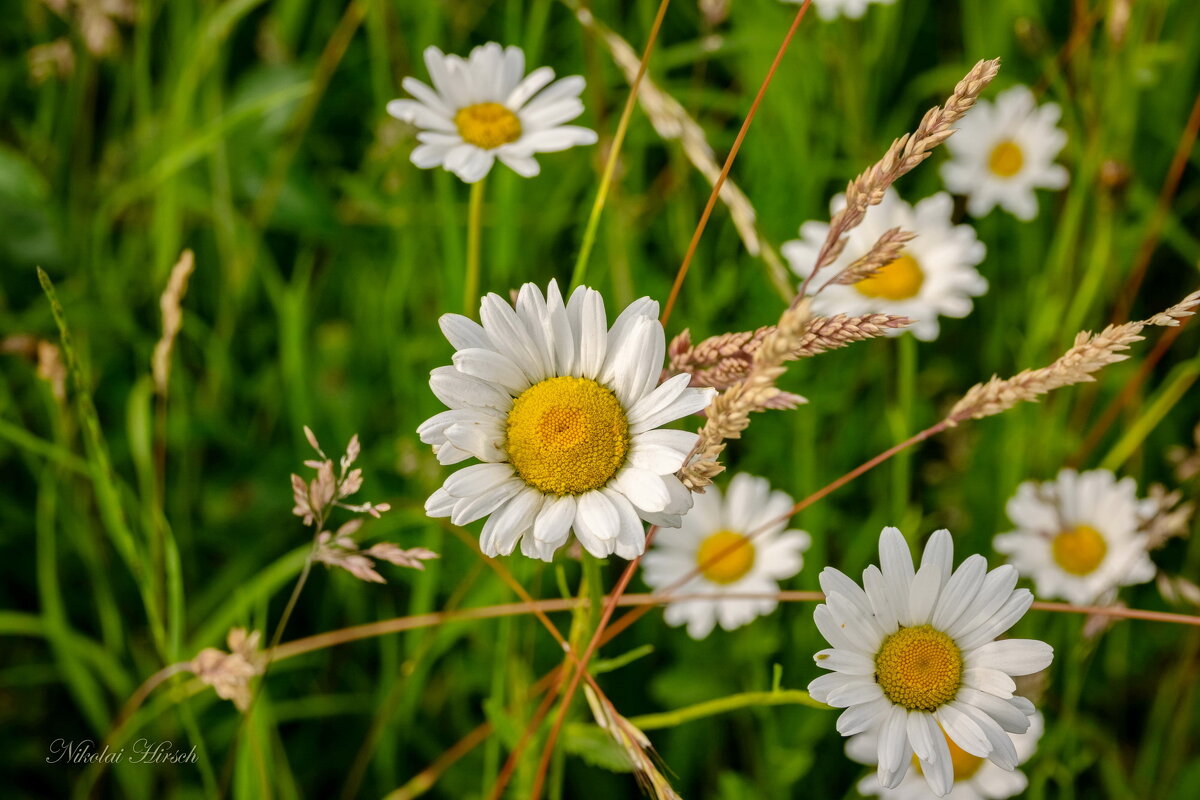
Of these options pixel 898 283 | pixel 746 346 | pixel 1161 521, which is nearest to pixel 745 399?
pixel 746 346

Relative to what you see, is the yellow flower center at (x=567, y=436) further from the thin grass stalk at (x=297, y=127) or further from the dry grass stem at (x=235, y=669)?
the thin grass stalk at (x=297, y=127)

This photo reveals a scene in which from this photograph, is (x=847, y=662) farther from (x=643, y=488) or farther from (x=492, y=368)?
(x=492, y=368)

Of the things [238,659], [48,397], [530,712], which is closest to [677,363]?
[238,659]

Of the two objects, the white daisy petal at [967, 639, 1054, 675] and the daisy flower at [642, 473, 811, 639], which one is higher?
the white daisy petal at [967, 639, 1054, 675]

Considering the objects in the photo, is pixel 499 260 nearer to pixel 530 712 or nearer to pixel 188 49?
pixel 530 712

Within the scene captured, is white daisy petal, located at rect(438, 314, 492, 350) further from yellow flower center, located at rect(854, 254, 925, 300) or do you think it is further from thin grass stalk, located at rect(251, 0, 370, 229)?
thin grass stalk, located at rect(251, 0, 370, 229)

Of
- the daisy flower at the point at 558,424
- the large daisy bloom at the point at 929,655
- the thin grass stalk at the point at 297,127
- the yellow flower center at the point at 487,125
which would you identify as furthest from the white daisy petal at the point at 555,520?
the thin grass stalk at the point at 297,127

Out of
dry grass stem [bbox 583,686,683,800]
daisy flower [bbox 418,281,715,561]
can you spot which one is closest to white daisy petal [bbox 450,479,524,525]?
daisy flower [bbox 418,281,715,561]
